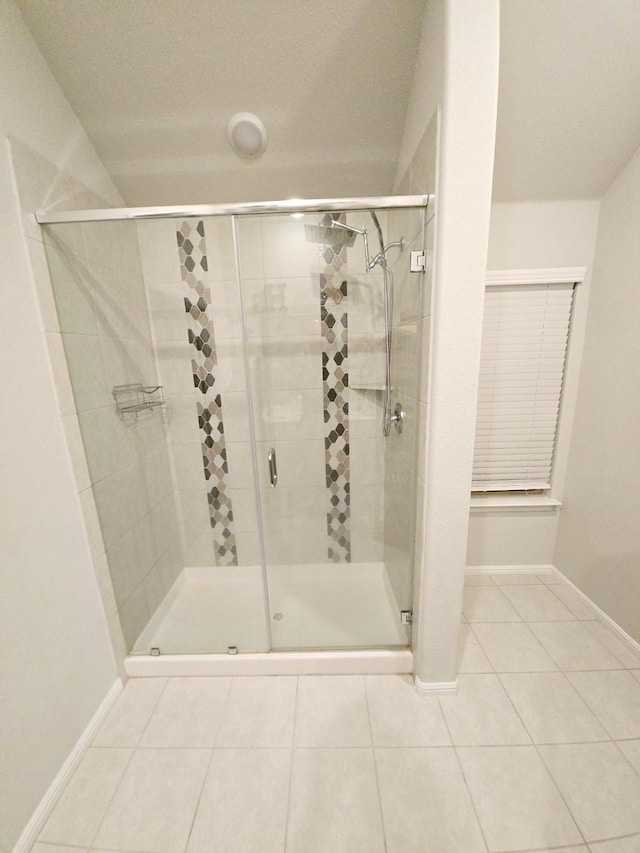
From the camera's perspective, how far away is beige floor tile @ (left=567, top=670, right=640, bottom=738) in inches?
44.9

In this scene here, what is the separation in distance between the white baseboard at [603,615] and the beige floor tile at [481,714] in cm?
71

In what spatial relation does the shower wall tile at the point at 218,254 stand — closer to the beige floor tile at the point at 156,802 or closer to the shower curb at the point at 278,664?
the shower curb at the point at 278,664

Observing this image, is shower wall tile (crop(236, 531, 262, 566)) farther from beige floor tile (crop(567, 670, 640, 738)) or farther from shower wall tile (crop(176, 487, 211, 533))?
beige floor tile (crop(567, 670, 640, 738))

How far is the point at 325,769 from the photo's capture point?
1034mm

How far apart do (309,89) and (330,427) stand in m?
1.51

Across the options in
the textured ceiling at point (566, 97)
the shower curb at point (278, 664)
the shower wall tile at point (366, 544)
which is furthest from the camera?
the shower wall tile at point (366, 544)

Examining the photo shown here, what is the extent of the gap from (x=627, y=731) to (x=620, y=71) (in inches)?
95.6

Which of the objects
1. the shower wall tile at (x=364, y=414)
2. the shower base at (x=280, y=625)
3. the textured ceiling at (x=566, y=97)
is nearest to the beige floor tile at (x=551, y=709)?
the shower base at (x=280, y=625)

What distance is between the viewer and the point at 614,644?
146 centimetres

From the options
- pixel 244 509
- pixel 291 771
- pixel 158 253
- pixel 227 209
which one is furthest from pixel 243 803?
pixel 158 253

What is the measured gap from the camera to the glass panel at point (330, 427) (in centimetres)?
146

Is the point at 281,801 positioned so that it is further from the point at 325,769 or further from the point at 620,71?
the point at 620,71

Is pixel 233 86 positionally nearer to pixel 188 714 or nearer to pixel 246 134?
pixel 246 134

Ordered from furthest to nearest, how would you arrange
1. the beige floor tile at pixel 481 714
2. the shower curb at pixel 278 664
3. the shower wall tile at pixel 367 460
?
1. the shower wall tile at pixel 367 460
2. the shower curb at pixel 278 664
3. the beige floor tile at pixel 481 714
